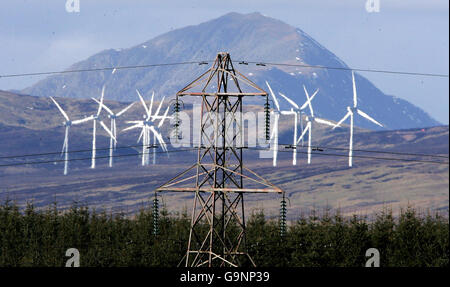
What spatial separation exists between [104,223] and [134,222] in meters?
5.62

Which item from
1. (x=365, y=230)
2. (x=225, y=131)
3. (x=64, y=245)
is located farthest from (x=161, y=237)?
(x=225, y=131)

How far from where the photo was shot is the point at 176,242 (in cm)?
15975

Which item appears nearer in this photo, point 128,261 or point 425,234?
point 128,261

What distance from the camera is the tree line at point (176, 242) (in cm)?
15625

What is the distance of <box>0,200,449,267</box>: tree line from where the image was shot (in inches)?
6152

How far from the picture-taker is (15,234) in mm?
179375
